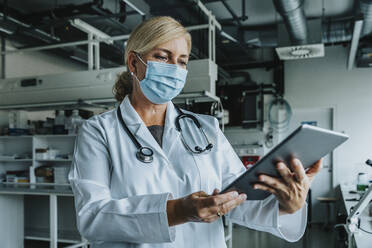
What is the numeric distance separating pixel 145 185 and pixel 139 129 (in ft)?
0.64

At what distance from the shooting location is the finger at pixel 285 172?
0.87 meters

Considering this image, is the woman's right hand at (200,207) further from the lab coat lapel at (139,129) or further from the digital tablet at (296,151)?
the lab coat lapel at (139,129)

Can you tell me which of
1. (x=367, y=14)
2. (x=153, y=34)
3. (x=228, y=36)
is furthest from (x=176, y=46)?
(x=228, y=36)

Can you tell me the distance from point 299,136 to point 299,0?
3.75 metres

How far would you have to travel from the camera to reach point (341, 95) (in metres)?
6.90

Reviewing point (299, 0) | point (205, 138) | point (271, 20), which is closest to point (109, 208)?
point (205, 138)

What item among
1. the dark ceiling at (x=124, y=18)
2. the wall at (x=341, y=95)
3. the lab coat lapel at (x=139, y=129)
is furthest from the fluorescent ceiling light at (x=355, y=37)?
the lab coat lapel at (x=139, y=129)

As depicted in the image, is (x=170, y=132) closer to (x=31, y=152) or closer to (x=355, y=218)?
(x=355, y=218)

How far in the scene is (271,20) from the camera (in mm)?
6293

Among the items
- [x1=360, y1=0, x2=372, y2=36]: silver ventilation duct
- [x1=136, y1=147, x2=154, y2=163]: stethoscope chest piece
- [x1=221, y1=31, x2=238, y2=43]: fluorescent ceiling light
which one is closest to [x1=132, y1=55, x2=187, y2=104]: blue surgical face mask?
[x1=136, y1=147, x2=154, y2=163]: stethoscope chest piece

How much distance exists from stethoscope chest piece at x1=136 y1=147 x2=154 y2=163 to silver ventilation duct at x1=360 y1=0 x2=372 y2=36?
3873 millimetres

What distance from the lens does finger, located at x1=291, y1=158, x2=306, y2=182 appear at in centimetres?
88

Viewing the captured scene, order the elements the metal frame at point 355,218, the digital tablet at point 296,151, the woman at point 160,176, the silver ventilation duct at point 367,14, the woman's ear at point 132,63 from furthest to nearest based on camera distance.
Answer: the silver ventilation duct at point 367,14
the metal frame at point 355,218
the woman's ear at point 132,63
the woman at point 160,176
the digital tablet at point 296,151

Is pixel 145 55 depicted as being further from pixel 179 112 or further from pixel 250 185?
pixel 250 185
